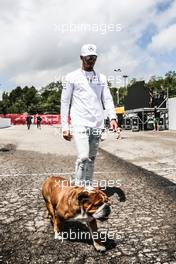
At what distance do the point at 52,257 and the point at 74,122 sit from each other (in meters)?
1.70

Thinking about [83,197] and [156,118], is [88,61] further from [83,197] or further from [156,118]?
[156,118]

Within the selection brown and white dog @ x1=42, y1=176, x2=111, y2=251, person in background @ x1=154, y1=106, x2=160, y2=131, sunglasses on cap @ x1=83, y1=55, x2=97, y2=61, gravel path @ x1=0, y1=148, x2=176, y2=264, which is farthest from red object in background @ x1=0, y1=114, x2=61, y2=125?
brown and white dog @ x1=42, y1=176, x2=111, y2=251

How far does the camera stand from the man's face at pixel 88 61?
171 inches

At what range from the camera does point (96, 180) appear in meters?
7.73

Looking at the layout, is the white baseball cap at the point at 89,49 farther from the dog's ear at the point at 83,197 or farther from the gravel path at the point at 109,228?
the gravel path at the point at 109,228

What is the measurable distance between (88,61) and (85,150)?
1.08 m

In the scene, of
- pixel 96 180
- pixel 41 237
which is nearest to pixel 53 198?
pixel 41 237

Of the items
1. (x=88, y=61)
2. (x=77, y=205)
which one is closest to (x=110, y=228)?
(x=77, y=205)

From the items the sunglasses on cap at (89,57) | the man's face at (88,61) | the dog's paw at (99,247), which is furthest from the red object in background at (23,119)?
the dog's paw at (99,247)

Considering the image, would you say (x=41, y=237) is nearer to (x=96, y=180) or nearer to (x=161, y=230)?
(x=161, y=230)

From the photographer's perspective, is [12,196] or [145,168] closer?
[12,196]

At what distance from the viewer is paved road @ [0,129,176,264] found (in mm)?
3598

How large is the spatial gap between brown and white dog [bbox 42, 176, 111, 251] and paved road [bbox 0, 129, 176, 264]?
23cm

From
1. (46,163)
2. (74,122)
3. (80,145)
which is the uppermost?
(74,122)
